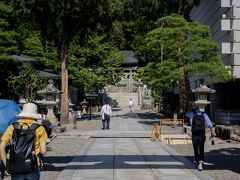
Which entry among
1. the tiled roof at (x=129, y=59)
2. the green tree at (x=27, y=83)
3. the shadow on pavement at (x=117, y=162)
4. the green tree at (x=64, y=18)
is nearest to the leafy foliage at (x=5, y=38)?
the green tree at (x=27, y=83)

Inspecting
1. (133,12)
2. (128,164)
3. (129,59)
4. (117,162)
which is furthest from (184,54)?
(129,59)

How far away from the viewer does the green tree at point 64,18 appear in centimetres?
3058

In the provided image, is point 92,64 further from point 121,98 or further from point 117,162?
point 117,162

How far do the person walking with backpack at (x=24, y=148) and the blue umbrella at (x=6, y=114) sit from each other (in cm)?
309

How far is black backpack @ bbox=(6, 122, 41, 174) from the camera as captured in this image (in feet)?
19.1

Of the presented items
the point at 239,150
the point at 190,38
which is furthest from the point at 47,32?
the point at 239,150

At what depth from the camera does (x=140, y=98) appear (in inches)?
2598

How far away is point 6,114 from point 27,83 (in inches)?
951

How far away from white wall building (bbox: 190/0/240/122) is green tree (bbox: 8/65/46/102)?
13.2 metres

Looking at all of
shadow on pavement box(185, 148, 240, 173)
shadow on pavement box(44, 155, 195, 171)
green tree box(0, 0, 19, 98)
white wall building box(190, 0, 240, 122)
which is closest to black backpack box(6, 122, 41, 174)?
shadow on pavement box(44, 155, 195, 171)

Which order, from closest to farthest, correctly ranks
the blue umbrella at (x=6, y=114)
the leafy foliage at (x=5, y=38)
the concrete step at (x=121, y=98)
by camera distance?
the blue umbrella at (x=6, y=114) → the leafy foliage at (x=5, y=38) → the concrete step at (x=121, y=98)

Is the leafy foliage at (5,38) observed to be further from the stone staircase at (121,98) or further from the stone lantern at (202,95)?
the stone staircase at (121,98)

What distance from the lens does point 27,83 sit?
109 feet

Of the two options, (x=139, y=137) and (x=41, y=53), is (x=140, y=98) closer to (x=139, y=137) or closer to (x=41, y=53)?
(x=41, y=53)
